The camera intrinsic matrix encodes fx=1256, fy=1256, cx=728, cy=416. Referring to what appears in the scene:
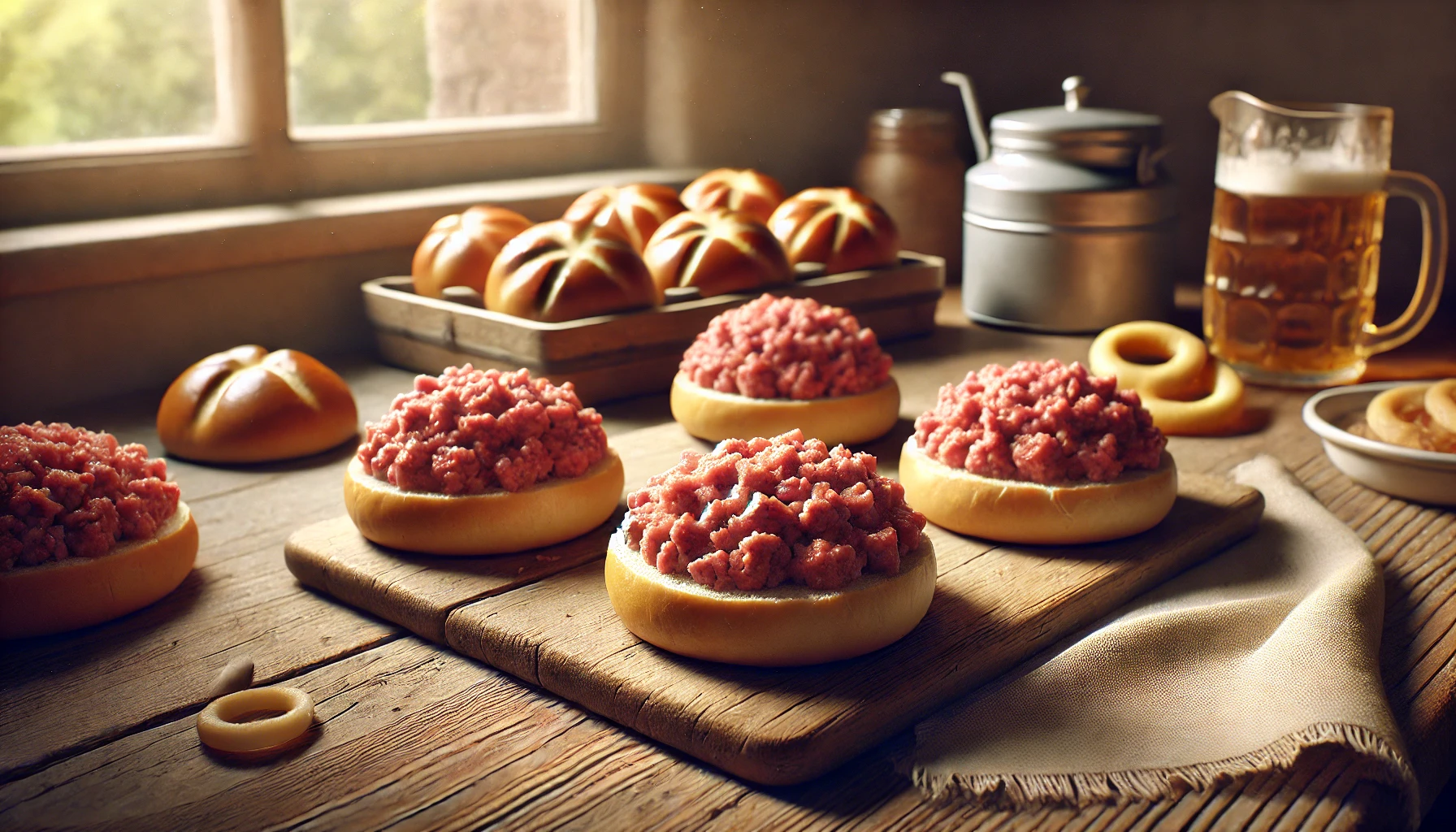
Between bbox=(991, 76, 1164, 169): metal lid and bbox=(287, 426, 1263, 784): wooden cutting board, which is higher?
bbox=(991, 76, 1164, 169): metal lid

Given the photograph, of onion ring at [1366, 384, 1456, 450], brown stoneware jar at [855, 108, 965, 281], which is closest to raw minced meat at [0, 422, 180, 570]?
onion ring at [1366, 384, 1456, 450]

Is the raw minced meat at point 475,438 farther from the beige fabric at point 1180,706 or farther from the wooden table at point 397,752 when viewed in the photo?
the beige fabric at point 1180,706

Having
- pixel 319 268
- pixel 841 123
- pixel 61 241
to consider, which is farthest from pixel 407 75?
pixel 841 123

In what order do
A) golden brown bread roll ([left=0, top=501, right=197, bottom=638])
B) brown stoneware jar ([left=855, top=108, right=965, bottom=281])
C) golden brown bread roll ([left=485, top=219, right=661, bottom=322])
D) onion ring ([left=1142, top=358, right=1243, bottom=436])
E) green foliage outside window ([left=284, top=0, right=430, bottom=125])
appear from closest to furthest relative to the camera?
1. golden brown bread roll ([left=0, top=501, right=197, bottom=638])
2. onion ring ([left=1142, top=358, right=1243, bottom=436])
3. golden brown bread roll ([left=485, top=219, right=661, bottom=322])
4. green foliage outside window ([left=284, top=0, right=430, bottom=125])
5. brown stoneware jar ([left=855, top=108, right=965, bottom=281])

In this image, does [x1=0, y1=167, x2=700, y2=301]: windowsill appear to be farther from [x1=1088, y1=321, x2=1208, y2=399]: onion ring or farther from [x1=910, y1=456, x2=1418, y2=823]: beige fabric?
[x1=910, y1=456, x2=1418, y2=823]: beige fabric

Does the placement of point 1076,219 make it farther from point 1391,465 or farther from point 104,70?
point 104,70

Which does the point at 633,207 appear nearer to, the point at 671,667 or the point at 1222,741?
the point at 671,667

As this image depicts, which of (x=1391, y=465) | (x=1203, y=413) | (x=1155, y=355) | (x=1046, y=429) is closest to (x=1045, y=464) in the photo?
(x=1046, y=429)
